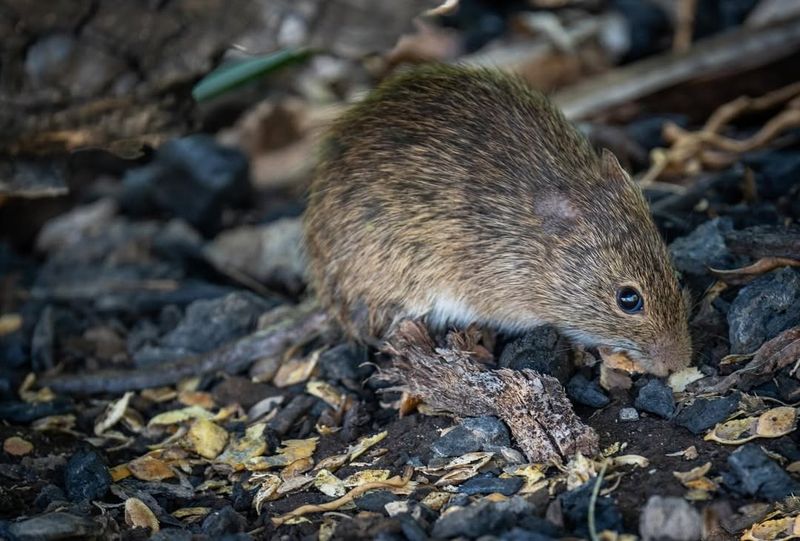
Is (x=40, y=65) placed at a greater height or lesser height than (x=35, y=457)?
greater

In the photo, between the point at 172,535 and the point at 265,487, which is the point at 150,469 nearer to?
the point at 265,487

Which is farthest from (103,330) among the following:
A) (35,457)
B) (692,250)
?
(692,250)

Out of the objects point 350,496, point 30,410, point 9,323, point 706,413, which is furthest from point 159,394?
point 706,413

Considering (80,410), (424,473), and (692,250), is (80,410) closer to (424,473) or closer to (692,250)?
(424,473)

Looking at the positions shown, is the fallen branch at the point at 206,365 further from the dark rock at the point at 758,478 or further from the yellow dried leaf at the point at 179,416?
the dark rock at the point at 758,478

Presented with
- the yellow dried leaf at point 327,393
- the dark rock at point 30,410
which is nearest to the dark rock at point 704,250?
the yellow dried leaf at point 327,393

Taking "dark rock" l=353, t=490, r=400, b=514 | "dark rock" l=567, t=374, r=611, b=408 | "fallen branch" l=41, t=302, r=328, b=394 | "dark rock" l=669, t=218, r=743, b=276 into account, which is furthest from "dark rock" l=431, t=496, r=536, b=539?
"fallen branch" l=41, t=302, r=328, b=394

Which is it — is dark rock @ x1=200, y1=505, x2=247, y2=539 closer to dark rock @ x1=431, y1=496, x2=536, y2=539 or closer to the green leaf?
dark rock @ x1=431, y1=496, x2=536, y2=539
